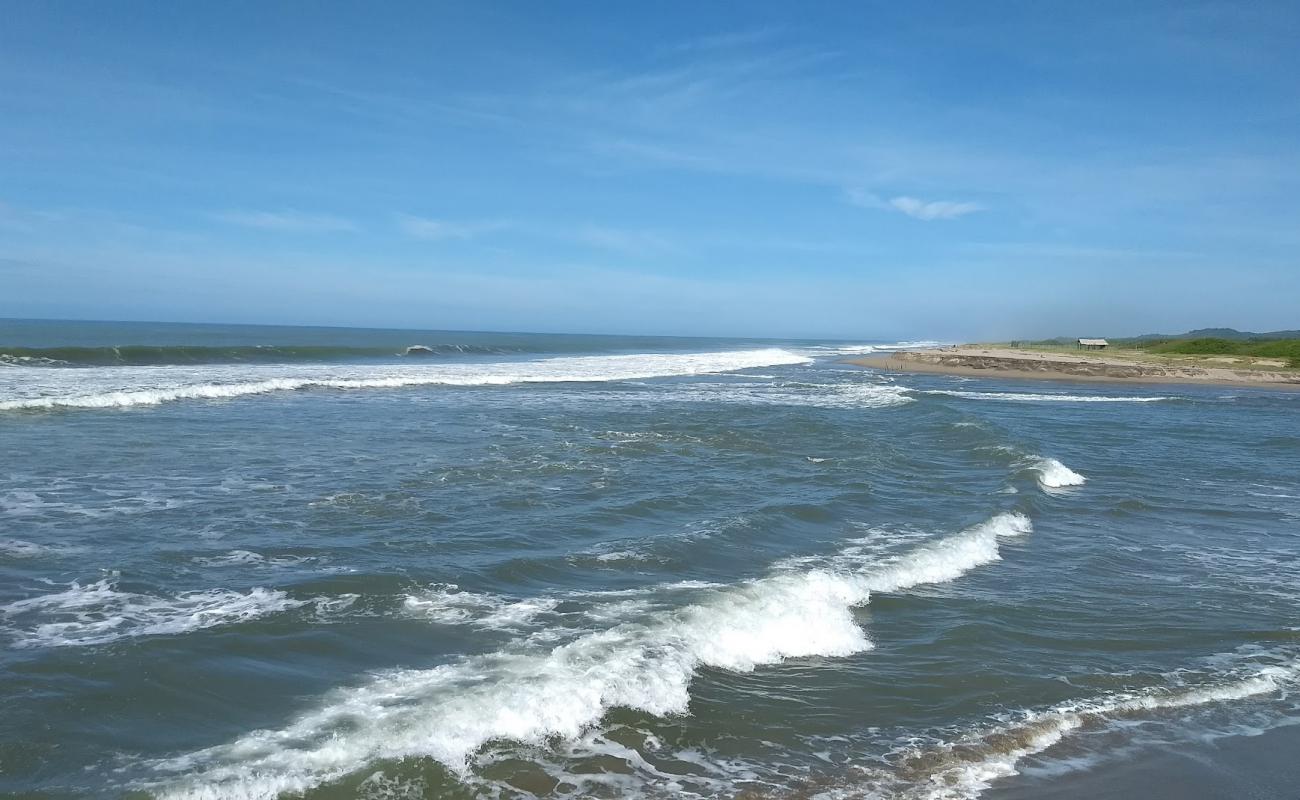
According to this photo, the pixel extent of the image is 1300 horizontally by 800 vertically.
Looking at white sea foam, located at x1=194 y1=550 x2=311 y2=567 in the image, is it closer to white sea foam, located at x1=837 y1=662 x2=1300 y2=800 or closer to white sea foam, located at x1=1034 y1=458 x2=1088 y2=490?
white sea foam, located at x1=837 y1=662 x2=1300 y2=800

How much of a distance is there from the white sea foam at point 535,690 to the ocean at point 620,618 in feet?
0.09

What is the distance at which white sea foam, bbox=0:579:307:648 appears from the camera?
22.4 ft

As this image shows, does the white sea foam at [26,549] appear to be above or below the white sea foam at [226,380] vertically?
below

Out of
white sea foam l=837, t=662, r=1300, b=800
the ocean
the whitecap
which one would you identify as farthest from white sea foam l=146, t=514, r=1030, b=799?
the whitecap

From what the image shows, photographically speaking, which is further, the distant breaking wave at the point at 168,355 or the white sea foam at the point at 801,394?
the distant breaking wave at the point at 168,355

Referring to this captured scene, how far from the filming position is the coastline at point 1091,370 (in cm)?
4675

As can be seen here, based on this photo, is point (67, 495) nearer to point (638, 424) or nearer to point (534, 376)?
point (638, 424)

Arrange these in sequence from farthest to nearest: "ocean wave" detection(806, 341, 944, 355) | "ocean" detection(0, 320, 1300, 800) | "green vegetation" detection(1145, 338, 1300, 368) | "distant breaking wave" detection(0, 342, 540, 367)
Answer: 1. "ocean wave" detection(806, 341, 944, 355)
2. "green vegetation" detection(1145, 338, 1300, 368)
3. "distant breaking wave" detection(0, 342, 540, 367)
4. "ocean" detection(0, 320, 1300, 800)

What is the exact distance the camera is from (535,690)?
601 centimetres

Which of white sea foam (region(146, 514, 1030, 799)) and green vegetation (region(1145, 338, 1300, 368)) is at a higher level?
green vegetation (region(1145, 338, 1300, 368))

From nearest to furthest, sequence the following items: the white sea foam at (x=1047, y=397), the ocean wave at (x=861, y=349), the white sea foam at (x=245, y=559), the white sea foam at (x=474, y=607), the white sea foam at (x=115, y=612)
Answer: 1. the white sea foam at (x=115, y=612)
2. the white sea foam at (x=474, y=607)
3. the white sea foam at (x=245, y=559)
4. the white sea foam at (x=1047, y=397)
5. the ocean wave at (x=861, y=349)

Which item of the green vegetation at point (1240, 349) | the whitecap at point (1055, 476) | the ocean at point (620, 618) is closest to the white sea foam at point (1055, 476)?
the whitecap at point (1055, 476)

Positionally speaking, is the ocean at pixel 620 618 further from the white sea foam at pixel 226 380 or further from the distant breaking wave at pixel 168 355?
the distant breaking wave at pixel 168 355

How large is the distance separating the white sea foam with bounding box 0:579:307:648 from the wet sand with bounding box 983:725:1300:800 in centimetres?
620
